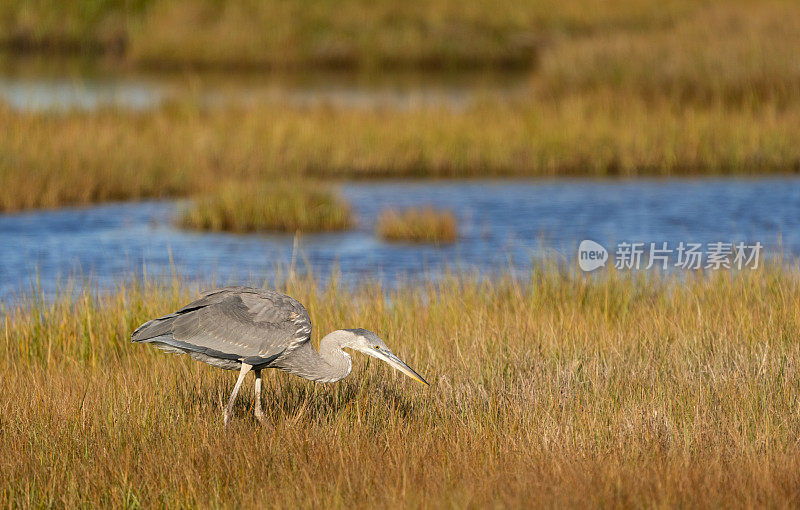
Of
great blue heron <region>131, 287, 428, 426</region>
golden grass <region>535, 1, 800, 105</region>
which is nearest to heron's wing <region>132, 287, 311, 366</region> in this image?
great blue heron <region>131, 287, 428, 426</region>

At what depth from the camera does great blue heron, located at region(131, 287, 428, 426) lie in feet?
17.4

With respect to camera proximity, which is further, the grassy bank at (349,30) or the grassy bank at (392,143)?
the grassy bank at (349,30)

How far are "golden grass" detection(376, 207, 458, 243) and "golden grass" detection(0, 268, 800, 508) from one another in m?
5.90

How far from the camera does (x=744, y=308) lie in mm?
8055

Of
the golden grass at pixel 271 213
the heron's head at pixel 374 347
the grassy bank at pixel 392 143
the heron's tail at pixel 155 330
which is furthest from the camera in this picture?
the grassy bank at pixel 392 143

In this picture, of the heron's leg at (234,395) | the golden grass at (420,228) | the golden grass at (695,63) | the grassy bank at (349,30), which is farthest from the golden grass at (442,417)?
the grassy bank at (349,30)

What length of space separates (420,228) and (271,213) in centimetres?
206

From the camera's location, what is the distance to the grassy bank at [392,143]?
17719 mm

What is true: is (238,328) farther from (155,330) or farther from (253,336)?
(155,330)

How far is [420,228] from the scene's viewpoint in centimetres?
1429

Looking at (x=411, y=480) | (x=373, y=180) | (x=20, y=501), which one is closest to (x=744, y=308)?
(x=411, y=480)

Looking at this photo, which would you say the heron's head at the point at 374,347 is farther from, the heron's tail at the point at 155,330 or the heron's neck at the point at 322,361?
the heron's tail at the point at 155,330

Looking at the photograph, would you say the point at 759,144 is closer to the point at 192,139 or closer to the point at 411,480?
the point at 192,139

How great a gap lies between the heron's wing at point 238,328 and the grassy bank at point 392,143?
39.3ft
